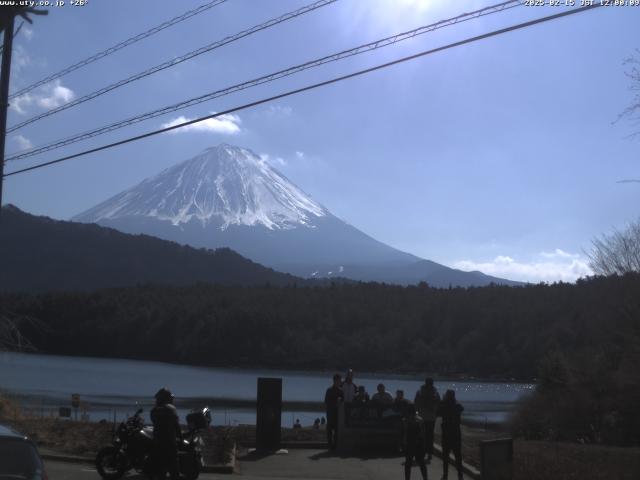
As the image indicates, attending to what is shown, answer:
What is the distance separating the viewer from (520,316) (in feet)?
279

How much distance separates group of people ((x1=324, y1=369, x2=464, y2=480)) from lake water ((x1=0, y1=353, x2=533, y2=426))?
19.2 meters

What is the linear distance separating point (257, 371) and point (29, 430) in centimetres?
8089

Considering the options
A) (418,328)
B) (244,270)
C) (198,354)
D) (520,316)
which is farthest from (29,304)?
(244,270)

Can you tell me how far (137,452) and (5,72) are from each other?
8.07 meters

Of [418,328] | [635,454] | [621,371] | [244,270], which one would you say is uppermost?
[244,270]

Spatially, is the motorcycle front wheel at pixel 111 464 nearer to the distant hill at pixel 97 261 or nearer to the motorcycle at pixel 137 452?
the motorcycle at pixel 137 452

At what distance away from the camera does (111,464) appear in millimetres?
12094

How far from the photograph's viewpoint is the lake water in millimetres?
46562

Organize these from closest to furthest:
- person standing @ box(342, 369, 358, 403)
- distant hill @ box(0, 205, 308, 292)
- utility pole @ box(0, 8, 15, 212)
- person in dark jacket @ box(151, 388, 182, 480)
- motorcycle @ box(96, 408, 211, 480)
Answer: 1. person in dark jacket @ box(151, 388, 182, 480)
2. motorcycle @ box(96, 408, 211, 480)
3. utility pole @ box(0, 8, 15, 212)
4. person standing @ box(342, 369, 358, 403)
5. distant hill @ box(0, 205, 308, 292)

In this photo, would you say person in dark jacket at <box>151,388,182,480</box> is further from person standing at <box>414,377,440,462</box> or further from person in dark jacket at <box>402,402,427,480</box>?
person standing at <box>414,377,440,462</box>

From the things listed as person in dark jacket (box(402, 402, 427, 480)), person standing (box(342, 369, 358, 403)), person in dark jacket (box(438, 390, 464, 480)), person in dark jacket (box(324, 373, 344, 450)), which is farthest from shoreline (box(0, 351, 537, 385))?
person in dark jacket (box(402, 402, 427, 480))

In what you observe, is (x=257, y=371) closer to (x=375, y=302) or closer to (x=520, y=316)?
(x=375, y=302)

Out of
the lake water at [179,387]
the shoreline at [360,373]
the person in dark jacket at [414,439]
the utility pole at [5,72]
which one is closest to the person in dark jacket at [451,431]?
the person in dark jacket at [414,439]

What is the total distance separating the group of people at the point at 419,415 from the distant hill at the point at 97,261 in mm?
132331
